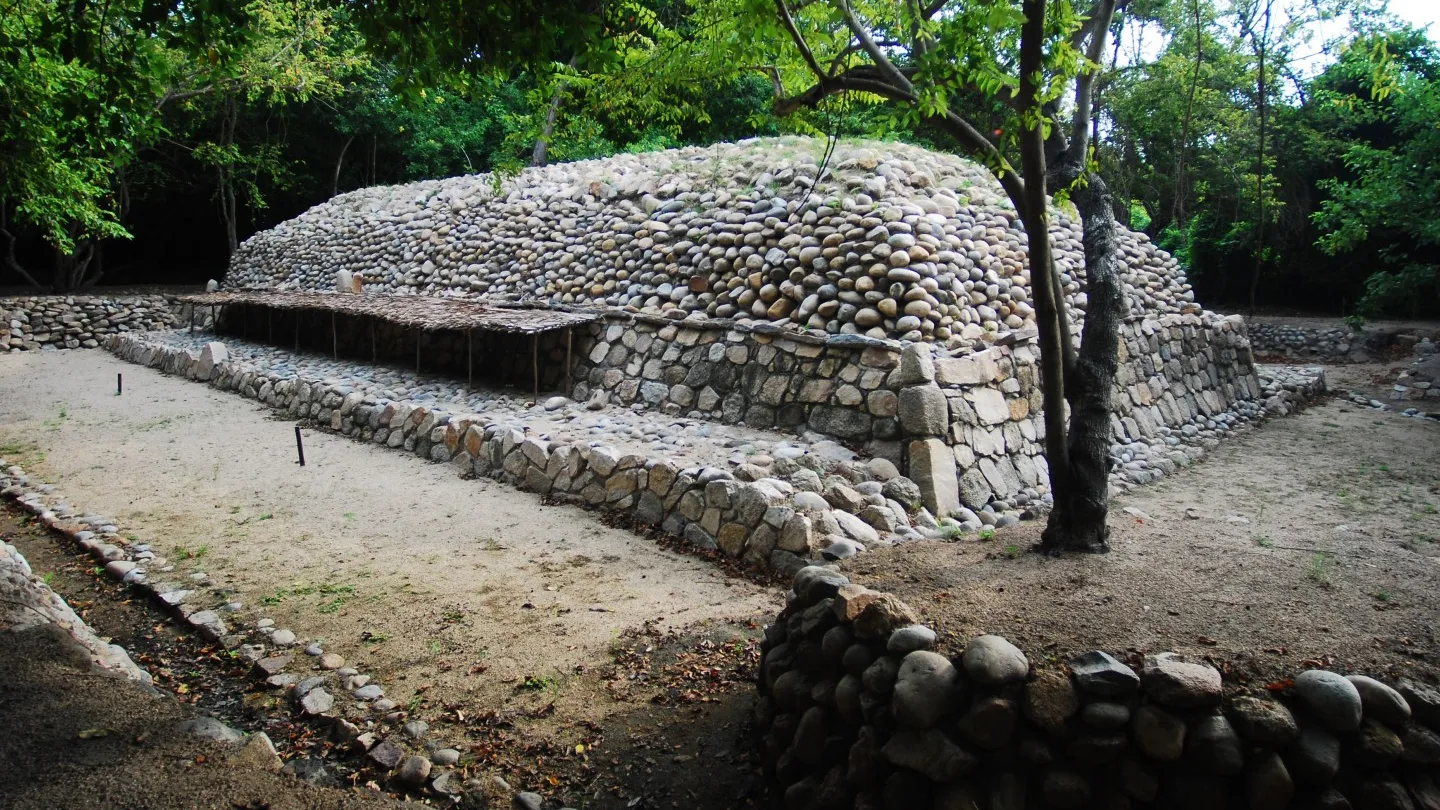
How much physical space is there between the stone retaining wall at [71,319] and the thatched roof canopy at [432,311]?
5245 millimetres

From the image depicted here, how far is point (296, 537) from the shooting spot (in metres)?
6.58

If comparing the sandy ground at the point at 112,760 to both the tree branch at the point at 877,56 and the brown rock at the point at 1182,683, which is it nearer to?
the brown rock at the point at 1182,683

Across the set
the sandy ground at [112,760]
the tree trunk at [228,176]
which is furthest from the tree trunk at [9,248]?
the sandy ground at [112,760]

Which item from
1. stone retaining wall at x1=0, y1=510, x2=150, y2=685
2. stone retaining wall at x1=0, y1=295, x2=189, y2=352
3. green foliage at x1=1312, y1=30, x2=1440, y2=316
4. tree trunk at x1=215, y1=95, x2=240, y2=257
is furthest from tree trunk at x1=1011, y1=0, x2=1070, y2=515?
tree trunk at x1=215, y1=95, x2=240, y2=257

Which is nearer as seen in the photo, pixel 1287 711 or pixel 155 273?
pixel 1287 711

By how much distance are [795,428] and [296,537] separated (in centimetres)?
417

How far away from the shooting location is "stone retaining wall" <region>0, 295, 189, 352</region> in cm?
1702

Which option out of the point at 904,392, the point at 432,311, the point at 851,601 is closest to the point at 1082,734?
the point at 851,601

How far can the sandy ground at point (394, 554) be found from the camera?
469 centimetres

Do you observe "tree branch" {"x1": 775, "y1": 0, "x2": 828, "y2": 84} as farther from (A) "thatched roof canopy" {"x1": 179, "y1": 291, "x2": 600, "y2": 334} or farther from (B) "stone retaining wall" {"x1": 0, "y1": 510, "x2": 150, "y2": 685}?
(A) "thatched roof canopy" {"x1": 179, "y1": 291, "x2": 600, "y2": 334}

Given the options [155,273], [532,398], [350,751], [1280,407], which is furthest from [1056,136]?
[155,273]

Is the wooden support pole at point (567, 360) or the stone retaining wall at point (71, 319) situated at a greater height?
the wooden support pole at point (567, 360)

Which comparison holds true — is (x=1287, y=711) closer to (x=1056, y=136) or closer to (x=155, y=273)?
(x=1056, y=136)

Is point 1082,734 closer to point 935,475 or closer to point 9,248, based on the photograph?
point 935,475
